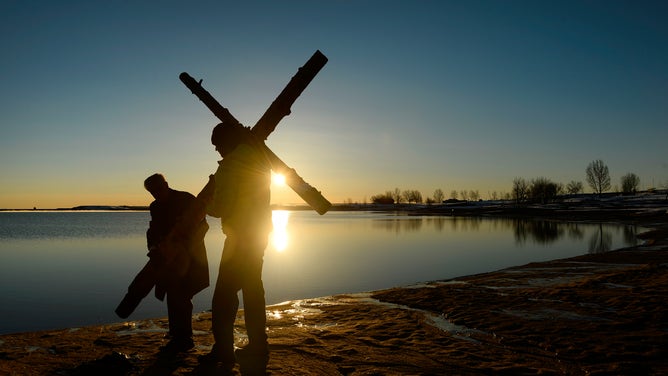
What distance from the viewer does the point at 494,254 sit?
86.5 feet

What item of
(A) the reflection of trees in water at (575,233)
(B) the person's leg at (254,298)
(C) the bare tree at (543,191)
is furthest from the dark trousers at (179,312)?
(C) the bare tree at (543,191)

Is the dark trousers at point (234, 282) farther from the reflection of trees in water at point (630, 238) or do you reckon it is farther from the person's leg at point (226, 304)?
the reflection of trees in water at point (630, 238)

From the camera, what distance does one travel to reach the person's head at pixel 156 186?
235 inches

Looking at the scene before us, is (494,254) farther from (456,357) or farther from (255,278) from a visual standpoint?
(255,278)

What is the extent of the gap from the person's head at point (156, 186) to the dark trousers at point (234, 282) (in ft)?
5.90

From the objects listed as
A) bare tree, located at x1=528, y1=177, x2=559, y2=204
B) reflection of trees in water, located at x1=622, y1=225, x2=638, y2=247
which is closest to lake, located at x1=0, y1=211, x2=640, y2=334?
reflection of trees in water, located at x1=622, y1=225, x2=638, y2=247

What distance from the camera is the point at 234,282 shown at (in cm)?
484

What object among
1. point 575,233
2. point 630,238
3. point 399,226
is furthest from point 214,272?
point 399,226

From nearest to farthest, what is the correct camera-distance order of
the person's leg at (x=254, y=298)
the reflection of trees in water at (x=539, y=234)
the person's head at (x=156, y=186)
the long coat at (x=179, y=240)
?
the person's leg at (x=254, y=298), the long coat at (x=179, y=240), the person's head at (x=156, y=186), the reflection of trees in water at (x=539, y=234)

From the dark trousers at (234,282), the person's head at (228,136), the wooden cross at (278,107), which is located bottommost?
the dark trousers at (234,282)

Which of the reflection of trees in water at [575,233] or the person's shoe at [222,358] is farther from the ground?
the person's shoe at [222,358]

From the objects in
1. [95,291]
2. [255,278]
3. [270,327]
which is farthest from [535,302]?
[95,291]

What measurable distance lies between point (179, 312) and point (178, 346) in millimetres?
463

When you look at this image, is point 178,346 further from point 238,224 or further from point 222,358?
point 238,224
